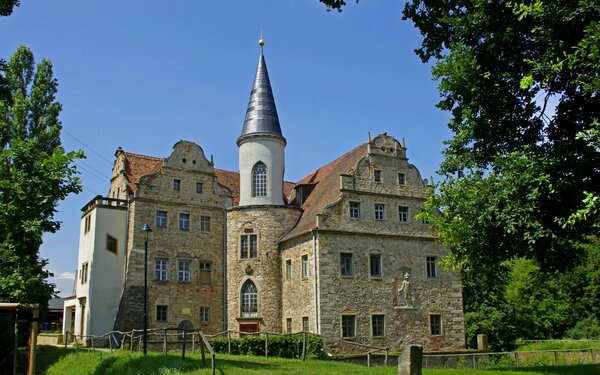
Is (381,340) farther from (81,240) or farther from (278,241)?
(81,240)

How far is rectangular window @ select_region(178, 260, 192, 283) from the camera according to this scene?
34.0 m

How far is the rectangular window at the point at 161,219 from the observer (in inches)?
1337

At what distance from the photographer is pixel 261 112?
1469 inches

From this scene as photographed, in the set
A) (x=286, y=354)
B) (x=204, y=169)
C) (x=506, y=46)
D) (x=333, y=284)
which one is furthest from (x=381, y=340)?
(x=506, y=46)

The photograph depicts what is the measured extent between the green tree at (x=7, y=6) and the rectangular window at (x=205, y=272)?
22645 millimetres

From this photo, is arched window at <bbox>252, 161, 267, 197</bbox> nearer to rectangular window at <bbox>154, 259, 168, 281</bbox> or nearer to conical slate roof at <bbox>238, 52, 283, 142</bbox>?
conical slate roof at <bbox>238, 52, 283, 142</bbox>

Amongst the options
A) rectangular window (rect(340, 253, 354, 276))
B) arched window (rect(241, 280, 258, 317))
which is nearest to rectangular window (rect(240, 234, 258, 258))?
arched window (rect(241, 280, 258, 317))

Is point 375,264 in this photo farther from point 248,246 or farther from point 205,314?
point 205,314

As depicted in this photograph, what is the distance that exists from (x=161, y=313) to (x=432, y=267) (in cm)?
1615

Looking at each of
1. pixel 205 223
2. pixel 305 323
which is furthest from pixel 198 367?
pixel 205 223

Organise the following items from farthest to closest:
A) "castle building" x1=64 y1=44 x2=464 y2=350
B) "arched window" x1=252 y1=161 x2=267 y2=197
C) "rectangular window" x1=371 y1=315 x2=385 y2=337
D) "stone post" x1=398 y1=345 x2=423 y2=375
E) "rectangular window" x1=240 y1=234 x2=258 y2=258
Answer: "arched window" x1=252 y1=161 x2=267 y2=197 → "rectangular window" x1=240 y1=234 x2=258 y2=258 → "castle building" x1=64 y1=44 x2=464 y2=350 → "rectangular window" x1=371 y1=315 x2=385 y2=337 → "stone post" x1=398 y1=345 x2=423 y2=375

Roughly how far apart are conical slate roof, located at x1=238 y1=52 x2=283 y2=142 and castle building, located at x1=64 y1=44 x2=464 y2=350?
233 mm

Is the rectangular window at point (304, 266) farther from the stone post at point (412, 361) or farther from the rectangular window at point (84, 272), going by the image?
the stone post at point (412, 361)

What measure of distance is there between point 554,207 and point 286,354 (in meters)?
15.7
